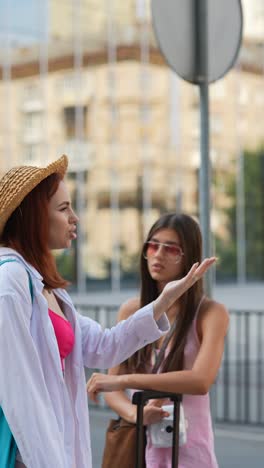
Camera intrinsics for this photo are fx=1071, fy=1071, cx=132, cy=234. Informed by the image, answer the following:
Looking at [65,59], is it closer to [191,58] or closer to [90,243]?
[90,243]

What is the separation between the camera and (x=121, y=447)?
361 centimetres

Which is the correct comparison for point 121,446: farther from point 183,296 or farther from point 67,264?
point 67,264

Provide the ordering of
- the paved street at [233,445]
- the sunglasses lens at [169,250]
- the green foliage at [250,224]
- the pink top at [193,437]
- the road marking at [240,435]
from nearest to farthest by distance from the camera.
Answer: the pink top at [193,437]
the sunglasses lens at [169,250]
the paved street at [233,445]
the road marking at [240,435]
the green foliage at [250,224]

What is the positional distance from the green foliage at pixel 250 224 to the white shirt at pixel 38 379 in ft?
97.8

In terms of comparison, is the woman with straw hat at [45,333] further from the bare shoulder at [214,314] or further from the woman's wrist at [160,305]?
the bare shoulder at [214,314]

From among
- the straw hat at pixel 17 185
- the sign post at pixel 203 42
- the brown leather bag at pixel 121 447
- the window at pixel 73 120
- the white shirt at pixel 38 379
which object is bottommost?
the brown leather bag at pixel 121 447

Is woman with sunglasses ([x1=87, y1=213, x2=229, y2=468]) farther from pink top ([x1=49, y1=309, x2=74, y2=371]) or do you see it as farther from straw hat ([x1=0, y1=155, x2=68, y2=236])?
straw hat ([x1=0, y1=155, x2=68, y2=236])

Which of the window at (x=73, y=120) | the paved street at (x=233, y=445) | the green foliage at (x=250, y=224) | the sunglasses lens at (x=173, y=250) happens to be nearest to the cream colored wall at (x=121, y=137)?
the window at (x=73, y=120)

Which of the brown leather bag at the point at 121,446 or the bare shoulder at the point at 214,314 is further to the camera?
the bare shoulder at the point at 214,314

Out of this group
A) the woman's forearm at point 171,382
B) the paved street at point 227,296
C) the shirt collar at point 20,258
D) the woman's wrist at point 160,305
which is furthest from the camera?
the paved street at point 227,296

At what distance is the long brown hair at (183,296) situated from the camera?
12.3ft

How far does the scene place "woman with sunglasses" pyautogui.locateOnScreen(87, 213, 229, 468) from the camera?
357cm

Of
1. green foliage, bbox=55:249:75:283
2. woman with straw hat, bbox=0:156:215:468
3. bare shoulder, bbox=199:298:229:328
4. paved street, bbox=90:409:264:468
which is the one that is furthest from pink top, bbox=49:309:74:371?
green foliage, bbox=55:249:75:283

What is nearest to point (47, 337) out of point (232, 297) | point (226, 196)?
point (232, 297)
